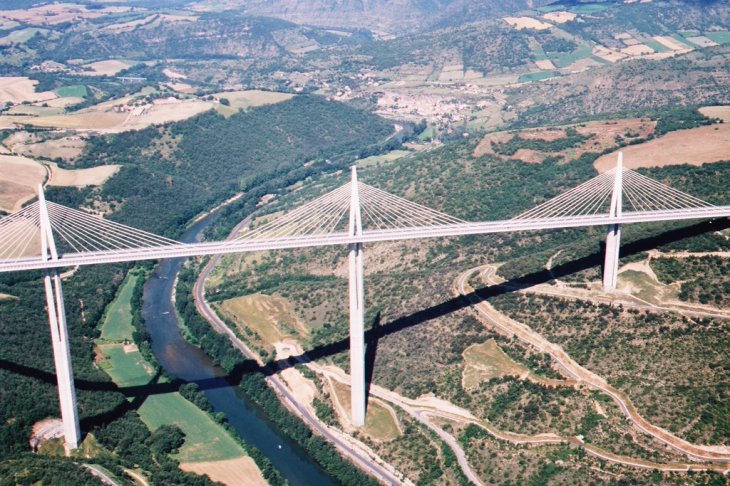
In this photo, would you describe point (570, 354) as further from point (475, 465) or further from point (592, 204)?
point (592, 204)

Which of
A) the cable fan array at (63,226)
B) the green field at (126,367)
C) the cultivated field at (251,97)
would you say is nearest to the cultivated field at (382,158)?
the cultivated field at (251,97)

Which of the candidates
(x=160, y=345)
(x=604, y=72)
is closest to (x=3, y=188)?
(x=160, y=345)

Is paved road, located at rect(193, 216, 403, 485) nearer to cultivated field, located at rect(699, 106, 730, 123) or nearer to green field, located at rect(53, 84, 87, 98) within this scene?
cultivated field, located at rect(699, 106, 730, 123)

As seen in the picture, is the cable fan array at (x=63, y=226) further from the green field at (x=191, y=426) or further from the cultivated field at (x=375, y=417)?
the cultivated field at (x=375, y=417)

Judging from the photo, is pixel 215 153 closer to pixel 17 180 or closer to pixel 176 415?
pixel 17 180

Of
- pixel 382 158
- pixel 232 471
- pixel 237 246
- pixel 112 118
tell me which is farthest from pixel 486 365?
pixel 112 118

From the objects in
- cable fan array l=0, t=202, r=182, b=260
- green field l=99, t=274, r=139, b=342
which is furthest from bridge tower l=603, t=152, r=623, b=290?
green field l=99, t=274, r=139, b=342
